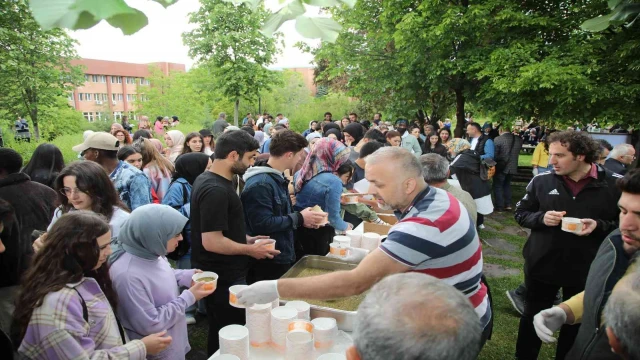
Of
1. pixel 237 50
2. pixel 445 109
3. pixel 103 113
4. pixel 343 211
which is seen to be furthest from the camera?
pixel 103 113

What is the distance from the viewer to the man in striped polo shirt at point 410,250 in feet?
6.15

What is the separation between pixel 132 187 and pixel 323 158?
80.0 inches

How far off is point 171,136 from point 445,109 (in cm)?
981

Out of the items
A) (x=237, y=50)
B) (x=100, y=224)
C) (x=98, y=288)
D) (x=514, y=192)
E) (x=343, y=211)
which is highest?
(x=237, y=50)

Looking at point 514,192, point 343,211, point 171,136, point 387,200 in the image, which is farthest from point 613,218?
point 514,192

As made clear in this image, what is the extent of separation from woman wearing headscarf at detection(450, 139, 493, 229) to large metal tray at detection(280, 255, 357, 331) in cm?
453

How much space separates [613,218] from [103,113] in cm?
2794

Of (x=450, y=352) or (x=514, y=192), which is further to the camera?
(x=514, y=192)

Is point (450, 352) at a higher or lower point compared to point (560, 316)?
higher

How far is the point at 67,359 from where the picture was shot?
178 centimetres

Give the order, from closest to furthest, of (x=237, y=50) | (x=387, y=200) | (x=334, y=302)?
1. (x=387, y=200)
2. (x=334, y=302)
3. (x=237, y=50)

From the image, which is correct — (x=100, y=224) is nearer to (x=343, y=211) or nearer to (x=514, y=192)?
(x=343, y=211)

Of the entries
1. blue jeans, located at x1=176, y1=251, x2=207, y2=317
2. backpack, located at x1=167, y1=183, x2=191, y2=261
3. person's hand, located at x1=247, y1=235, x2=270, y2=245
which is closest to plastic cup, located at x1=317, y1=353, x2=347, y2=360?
person's hand, located at x1=247, y1=235, x2=270, y2=245

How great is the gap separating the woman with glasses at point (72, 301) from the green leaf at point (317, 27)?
4.66 feet
